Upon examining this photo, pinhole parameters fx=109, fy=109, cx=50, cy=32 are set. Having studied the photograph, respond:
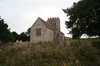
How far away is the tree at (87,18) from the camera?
13.7m

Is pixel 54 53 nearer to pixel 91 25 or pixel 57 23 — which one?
pixel 91 25

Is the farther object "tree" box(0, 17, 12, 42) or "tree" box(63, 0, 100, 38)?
"tree" box(0, 17, 12, 42)

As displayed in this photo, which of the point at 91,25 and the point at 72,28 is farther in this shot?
the point at 72,28

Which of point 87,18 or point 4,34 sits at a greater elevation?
point 87,18

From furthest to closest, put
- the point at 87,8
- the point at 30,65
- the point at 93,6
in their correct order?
1. the point at 87,8
2. the point at 93,6
3. the point at 30,65

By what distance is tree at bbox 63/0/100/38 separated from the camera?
13.7m

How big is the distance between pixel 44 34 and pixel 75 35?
1315cm

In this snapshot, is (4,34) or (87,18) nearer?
(87,18)

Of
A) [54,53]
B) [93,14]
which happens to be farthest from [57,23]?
[54,53]

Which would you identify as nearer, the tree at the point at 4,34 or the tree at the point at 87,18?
the tree at the point at 87,18

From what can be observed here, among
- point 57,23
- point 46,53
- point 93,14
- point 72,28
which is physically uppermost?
point 57,23

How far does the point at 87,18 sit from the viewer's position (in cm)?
1516

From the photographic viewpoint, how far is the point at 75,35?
53.8ft

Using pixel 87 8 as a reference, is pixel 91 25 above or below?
below
